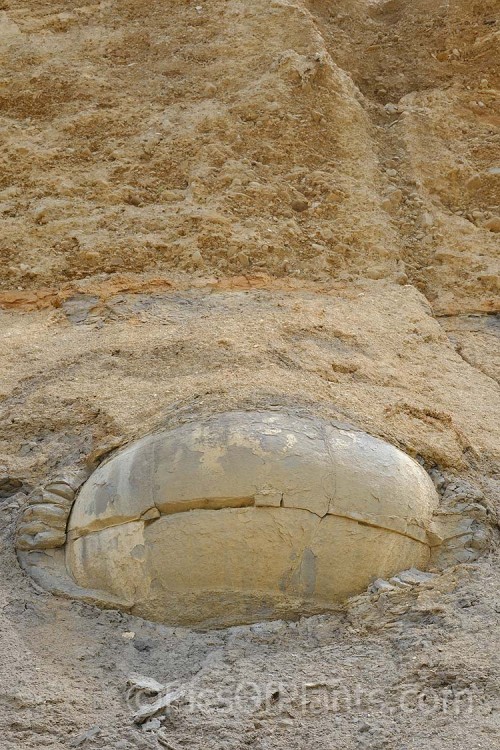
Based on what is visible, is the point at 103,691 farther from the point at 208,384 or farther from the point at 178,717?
the point at 208,384

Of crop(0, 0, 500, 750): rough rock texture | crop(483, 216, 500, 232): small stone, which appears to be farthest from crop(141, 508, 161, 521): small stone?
crop(483, 216, 500, 232): small stone

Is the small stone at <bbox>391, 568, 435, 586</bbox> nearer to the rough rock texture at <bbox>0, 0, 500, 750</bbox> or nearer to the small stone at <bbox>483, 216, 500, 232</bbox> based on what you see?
the rough rock texture at <bbox>0, 0, 500, 750</bbox>

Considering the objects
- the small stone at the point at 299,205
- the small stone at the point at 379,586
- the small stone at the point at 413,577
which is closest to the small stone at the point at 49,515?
the small stone at the point at 379,586

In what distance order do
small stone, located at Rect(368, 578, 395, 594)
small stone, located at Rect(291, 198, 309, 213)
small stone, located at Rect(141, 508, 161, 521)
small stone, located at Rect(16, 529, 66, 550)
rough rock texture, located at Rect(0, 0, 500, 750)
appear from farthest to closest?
small stone, located at Rect(291, 198, 309, 213), small stone, located at Rect(16, 529, 66, 550), small stone, located at Rect(141, 508, 161, 521), small stone, located at Rect(368, 578, 395, 594), rough rock texture, located at Rect(0, 0, 500, 750)

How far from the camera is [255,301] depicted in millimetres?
5965

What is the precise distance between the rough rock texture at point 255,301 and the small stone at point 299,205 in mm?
21

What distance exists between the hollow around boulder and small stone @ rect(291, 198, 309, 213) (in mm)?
2950

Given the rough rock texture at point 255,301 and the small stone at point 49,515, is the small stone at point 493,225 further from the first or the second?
the small stone at point 49,515

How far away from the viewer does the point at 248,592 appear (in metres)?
3.87

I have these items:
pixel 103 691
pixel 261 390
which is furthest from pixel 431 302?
pixel 103 691

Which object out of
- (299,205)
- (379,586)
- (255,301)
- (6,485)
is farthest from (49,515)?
(299,205)

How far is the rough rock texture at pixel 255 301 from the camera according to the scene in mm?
3422

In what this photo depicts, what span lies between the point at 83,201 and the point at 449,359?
2.74 metres

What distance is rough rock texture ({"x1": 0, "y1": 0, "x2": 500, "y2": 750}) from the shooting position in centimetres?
342
